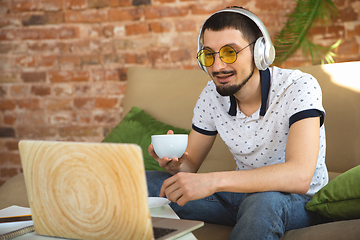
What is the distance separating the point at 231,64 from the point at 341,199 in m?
0.56

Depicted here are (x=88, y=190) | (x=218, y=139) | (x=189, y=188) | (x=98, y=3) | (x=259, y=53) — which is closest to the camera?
(x=88, y=190)

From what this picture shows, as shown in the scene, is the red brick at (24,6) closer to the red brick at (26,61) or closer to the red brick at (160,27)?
the red brick at (26,61)

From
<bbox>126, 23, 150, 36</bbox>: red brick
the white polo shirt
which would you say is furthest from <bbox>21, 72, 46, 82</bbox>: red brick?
the white polo shirt

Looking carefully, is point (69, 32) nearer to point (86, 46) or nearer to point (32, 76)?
point (86, 46)

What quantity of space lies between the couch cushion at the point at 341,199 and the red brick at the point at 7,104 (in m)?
2.26

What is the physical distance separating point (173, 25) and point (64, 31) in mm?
814

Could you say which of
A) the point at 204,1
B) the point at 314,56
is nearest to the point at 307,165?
the point at 314,56

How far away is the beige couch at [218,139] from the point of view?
1214mm

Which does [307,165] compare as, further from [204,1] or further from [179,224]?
[204,1]

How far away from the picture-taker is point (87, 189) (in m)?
0.61

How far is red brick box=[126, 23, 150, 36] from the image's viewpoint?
7.93 feet

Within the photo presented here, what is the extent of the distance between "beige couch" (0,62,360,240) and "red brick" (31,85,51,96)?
89cm

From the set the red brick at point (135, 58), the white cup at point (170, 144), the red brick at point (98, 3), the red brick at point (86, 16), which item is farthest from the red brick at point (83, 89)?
the white cup at point (170, 144)

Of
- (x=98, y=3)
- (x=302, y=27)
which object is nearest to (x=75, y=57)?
(x=98, y=3)
